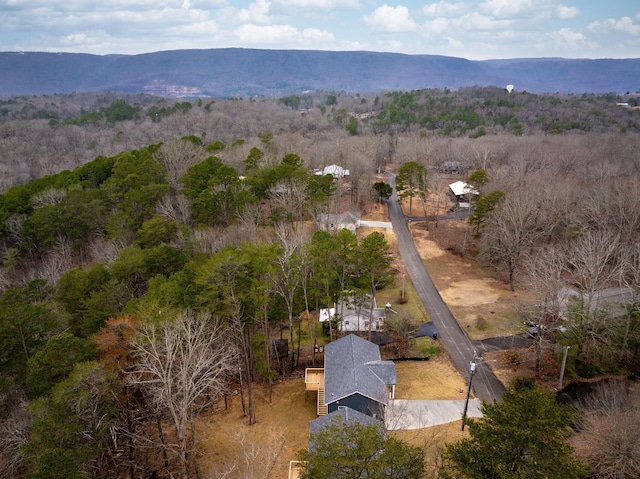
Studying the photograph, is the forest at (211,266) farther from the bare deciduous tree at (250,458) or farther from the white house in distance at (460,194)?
the white house in distance at (460,194)

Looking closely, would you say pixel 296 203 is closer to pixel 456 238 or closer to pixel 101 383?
pixel 456 238

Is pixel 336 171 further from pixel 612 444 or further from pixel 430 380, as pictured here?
pixel 612 444

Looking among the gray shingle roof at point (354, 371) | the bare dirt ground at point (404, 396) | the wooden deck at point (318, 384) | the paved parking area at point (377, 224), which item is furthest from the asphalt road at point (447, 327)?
the wooden deck at point (318, 384)

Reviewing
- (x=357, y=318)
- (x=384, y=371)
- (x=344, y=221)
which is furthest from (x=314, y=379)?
(x=344, y=221)

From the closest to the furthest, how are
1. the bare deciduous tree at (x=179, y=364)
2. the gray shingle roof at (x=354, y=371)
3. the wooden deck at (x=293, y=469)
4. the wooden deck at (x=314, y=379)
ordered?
the bare deciduous tree at (x=179, y=364) < the wooden deck at (x=293, y=469) < the gray shingle roof at (x=354, y=371) < the wooden deck at (x=314, y=379)

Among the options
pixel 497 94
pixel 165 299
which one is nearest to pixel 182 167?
pixel 165 299

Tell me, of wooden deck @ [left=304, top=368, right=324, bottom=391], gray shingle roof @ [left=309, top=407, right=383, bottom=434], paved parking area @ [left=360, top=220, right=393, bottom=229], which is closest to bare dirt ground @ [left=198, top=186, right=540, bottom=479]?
wooden deck @ [left=304, top=368, right=324, bottom=391]

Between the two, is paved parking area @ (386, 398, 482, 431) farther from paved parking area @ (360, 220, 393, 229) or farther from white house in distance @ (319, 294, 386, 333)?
paved parking area @ (360, 220, 393, 229)
